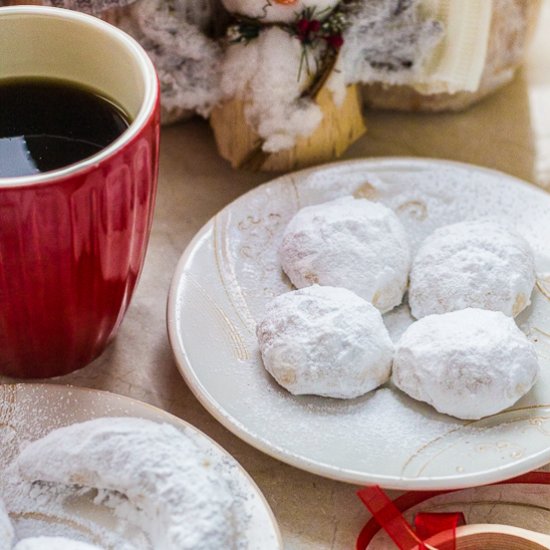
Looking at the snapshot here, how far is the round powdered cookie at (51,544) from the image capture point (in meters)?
0.57

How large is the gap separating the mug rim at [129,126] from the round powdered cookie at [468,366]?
0.25m

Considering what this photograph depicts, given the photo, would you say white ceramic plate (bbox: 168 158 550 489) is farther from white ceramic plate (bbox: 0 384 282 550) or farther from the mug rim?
the mug rim

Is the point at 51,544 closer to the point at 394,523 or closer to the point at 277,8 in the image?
the point at 394,523

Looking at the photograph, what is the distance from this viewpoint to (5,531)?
1.90ft

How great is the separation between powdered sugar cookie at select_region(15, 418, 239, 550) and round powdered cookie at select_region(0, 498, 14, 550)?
32 mm

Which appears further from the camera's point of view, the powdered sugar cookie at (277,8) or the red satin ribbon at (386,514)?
the powdered sugar cookie at (277,8)

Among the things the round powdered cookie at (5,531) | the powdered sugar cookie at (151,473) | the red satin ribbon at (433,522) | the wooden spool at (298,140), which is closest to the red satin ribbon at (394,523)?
the red satin ribbon at (433,522)

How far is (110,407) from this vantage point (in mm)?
649

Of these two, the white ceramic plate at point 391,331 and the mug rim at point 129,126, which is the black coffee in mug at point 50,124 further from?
the white ceramic plate at point 391,331

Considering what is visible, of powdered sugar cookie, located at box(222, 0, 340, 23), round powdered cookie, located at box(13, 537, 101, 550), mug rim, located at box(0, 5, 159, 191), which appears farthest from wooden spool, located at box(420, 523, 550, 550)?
powdered sugar cookie, located at box(222, 0, 340, 23)

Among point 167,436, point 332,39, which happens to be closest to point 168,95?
point 332,39

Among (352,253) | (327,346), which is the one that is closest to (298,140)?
(352,253)

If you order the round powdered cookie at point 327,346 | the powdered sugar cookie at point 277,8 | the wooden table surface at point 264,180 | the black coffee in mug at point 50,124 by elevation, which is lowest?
the wooden table surface at point 264,180

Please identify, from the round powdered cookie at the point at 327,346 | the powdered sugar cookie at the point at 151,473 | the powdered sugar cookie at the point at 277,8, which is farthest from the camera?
the powdered sugar cookie at the point at 277,8
